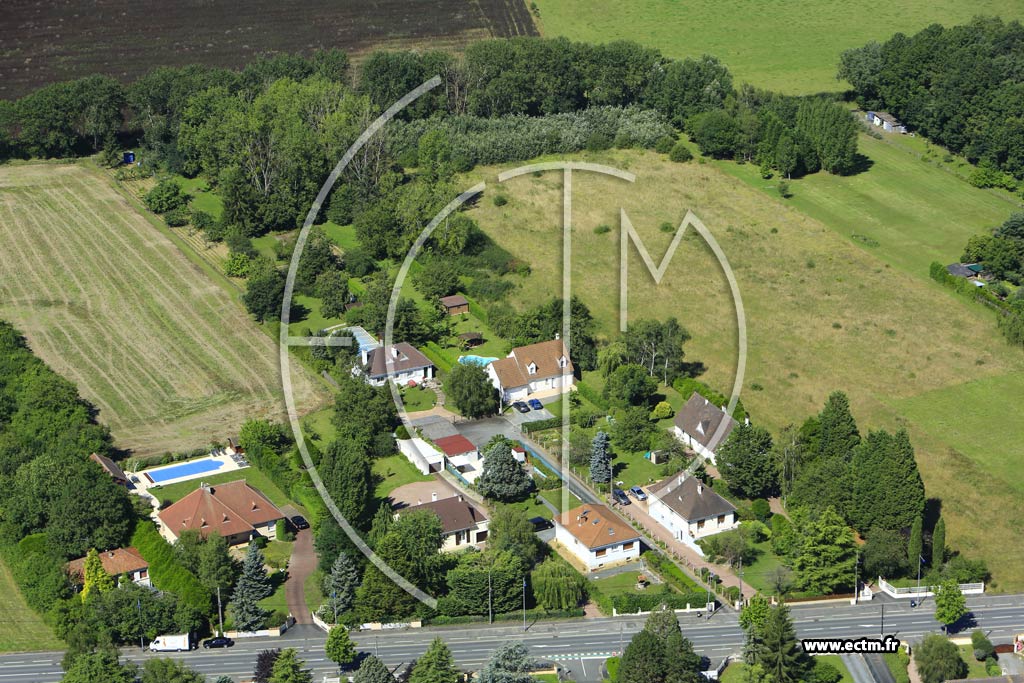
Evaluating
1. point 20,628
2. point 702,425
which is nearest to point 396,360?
point 702,425

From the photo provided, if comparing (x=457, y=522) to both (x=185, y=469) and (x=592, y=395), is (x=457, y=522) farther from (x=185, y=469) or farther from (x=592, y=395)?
(x=185, y=469)

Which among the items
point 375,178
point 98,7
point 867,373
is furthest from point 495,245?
point 98,7

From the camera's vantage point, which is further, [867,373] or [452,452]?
[867,373]

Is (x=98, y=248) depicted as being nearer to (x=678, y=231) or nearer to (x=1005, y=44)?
(x=678, y=231)

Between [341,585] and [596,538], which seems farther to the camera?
[596,538]

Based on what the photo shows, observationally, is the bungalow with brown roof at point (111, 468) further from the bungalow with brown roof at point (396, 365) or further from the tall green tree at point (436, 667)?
the tall green tree at point (436, 667)

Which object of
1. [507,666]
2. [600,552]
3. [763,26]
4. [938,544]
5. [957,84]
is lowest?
[600,552]

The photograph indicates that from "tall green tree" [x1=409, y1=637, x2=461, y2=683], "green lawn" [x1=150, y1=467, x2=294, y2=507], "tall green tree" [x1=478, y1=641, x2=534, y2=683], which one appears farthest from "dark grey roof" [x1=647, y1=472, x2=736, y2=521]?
"green lawn" [x1=150, y1=467, x2=294, y2=507]
